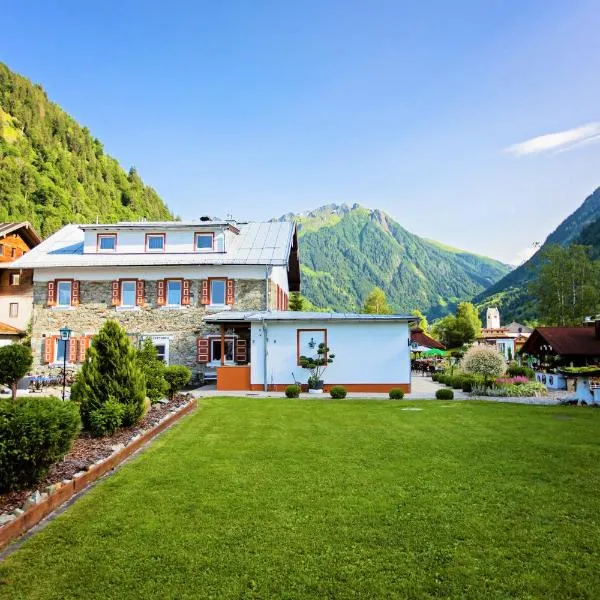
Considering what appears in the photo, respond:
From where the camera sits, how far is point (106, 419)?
32.0 feet

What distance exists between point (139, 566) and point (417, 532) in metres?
2.75

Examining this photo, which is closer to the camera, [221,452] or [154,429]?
[221,452]

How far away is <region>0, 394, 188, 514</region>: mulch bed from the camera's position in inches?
234

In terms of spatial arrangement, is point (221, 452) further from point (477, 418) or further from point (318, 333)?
point (318, 333)

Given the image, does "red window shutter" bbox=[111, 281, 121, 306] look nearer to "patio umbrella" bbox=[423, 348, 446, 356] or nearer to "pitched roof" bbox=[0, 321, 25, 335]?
"pitched roof" bbox=[0, 321, 25, 335]

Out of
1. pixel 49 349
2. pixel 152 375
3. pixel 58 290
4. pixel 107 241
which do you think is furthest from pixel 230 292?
pixel 152 375

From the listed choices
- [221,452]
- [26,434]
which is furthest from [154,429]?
[26,434]

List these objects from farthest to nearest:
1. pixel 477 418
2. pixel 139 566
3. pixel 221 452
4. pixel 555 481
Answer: pixel 477 418, pixel 221 452, pixel 555 481, pixel 139 566

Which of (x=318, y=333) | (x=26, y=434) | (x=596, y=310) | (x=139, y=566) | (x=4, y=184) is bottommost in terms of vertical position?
(x=139, y=566)

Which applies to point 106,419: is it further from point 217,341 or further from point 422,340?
point 422,340

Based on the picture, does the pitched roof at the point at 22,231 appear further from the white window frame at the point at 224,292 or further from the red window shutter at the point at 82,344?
the white window frame at the point at 224,292

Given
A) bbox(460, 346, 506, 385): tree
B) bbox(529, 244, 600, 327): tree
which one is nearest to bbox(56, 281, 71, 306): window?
bbox(460, 346, 506, 385): tree

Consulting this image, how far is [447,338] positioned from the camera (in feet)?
238

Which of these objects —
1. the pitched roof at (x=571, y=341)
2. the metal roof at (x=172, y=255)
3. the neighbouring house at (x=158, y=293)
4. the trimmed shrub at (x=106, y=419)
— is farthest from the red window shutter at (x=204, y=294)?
the pitched roof at (x=571, y=341)
